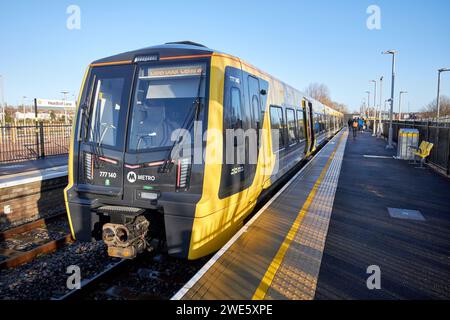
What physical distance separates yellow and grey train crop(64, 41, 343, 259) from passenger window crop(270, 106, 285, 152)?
1.97 metres

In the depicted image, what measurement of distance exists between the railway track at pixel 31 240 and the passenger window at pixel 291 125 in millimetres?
6046

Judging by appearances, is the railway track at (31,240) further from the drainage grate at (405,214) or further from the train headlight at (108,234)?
the drainage grate at (405,214)

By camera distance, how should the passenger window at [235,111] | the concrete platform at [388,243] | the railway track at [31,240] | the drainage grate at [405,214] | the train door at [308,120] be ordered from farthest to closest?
the train door at [308,120], the drainage grate at [405,214], the railway track at [31,240], the passenger window at [235,111], the concrete platform at [388,243]

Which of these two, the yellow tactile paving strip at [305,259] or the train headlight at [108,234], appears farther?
the train headlight at [108,234]

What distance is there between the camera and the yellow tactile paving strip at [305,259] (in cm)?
353

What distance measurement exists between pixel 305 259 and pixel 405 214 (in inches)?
138

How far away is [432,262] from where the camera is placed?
4438mm

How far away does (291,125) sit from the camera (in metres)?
9.62

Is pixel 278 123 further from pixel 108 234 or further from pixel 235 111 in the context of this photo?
pixel 108 234

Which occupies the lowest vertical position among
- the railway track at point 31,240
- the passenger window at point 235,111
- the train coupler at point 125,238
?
the railway track at point 31,240

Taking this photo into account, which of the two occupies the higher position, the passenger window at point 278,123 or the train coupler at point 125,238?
the passenger window at point 278,123

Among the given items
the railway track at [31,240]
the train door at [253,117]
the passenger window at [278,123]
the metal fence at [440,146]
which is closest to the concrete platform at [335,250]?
the train door at [253,117]

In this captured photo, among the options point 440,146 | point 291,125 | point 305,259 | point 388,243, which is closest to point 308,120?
point 291,125
